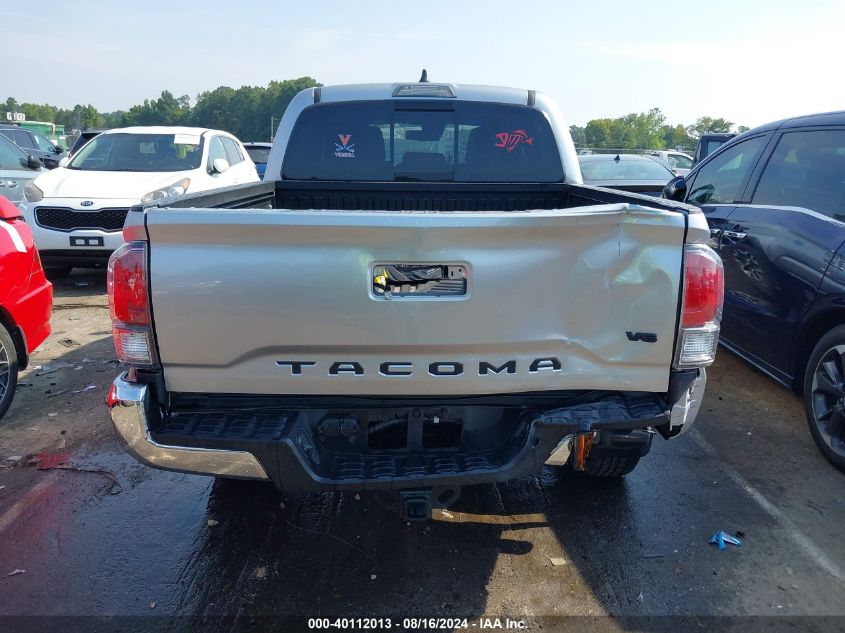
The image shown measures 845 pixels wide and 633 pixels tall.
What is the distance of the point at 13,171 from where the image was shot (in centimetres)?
938

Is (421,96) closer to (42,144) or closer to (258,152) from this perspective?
(258,152)

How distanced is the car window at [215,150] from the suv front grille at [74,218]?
1776 millimetres

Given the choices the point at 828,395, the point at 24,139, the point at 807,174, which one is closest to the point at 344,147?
the point at 807,174

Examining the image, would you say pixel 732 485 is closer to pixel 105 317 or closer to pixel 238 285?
pixel 238 285

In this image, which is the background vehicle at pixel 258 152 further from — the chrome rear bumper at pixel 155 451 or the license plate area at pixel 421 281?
the license plate area at pixel 421 281

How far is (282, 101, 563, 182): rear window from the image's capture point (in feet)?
13.7

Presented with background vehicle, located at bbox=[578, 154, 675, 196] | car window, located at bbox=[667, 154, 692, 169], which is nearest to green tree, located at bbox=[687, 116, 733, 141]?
car window, located at bbox=[667, 154, 692, 169]

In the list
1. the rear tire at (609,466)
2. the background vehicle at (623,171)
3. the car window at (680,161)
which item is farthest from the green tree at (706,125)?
the rear tire at (609,466)

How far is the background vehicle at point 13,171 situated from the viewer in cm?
919

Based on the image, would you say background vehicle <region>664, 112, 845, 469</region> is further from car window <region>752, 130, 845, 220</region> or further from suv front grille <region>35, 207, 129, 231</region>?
suv front grille <region>35, 207, 129, 231</region>

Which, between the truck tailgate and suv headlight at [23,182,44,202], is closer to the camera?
the truck tailgate

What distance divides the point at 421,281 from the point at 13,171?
9.72 m

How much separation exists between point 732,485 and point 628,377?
1753 mm

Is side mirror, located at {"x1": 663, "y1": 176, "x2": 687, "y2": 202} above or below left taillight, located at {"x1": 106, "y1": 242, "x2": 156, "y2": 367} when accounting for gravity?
above
